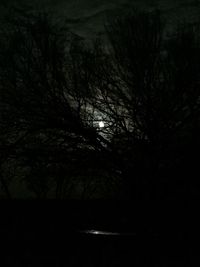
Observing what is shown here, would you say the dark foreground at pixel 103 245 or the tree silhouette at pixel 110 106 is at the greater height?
the tree silhouette at pixel 110 106

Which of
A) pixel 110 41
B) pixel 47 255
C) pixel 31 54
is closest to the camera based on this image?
pixel 47 255

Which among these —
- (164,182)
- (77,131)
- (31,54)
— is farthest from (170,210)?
(31,54)

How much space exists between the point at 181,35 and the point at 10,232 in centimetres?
414

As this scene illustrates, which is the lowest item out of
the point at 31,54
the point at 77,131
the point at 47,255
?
the point at 47,255

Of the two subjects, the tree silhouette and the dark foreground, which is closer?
the dark foreground

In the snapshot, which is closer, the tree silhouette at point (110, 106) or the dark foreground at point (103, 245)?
the dark foreground at point (103, 245)

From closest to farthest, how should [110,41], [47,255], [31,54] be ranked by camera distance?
[47,255] < [31,54] < [110,41]

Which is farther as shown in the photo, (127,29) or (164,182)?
(127,29)

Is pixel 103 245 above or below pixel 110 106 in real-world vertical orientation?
below

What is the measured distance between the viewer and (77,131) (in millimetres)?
5652

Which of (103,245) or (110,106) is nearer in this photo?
(103,245)

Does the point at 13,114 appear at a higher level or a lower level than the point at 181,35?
lower

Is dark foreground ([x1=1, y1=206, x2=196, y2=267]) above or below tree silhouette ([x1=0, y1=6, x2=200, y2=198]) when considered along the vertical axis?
below

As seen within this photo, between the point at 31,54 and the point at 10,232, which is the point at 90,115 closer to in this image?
the point at 31,54
